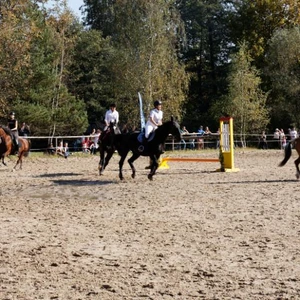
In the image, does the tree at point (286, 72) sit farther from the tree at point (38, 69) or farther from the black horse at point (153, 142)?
the black horse at point (153, 142)

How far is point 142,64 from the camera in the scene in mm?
43500

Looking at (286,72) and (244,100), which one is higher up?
(286,72)

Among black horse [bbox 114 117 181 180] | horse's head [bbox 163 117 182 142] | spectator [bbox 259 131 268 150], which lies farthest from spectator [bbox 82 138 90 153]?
horse's head [bbox 163 117 182 142]

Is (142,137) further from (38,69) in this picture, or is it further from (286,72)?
(286,72)

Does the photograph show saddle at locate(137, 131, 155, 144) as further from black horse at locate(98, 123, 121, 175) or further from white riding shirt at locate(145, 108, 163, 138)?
black horse at locate(98, 123, 121, 175)

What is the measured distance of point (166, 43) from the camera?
43.7 m

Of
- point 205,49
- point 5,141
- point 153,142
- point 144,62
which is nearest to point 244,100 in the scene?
point 144,62

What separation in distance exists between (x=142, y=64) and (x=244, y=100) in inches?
310

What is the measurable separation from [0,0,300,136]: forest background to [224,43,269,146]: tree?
7 cm

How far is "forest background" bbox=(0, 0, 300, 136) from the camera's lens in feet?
118

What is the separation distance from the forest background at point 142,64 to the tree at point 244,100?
0.07 metres

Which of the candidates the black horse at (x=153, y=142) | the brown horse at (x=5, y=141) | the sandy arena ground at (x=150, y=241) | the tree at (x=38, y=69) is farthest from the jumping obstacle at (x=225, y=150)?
the tree at (x=38, y=69)

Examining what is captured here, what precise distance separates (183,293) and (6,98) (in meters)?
30.2

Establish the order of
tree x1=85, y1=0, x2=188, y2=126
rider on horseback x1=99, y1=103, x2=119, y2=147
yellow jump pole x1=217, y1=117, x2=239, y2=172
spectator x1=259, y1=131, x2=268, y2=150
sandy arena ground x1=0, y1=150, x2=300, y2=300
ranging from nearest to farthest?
sandy arena ground x1=0, y1=150, x2=300, y2=300 → rider on horseback x1=99, y1=103, x2=119, y2=147 → yellow jump pole x1=217, y1=117, x2=239, y2=172 → spectator x1=259, y1=131, x2=268, y2=150 → tree x1=85, y1=0, x2=188, y2=126
